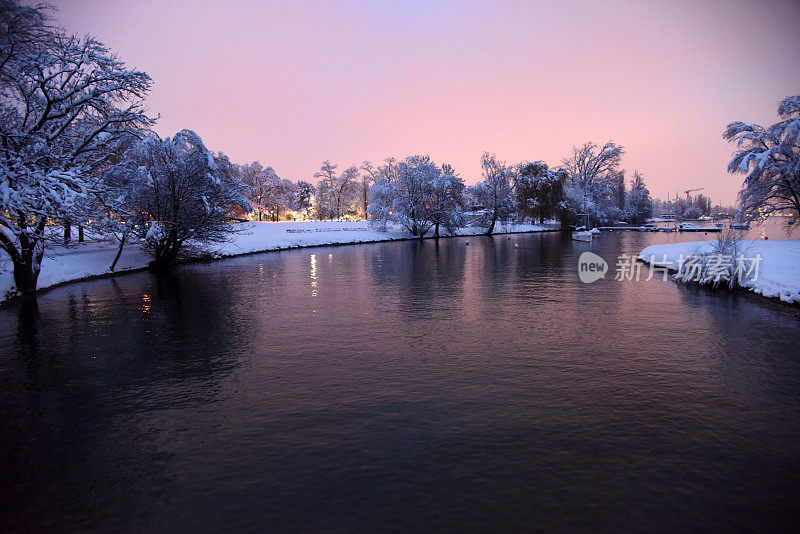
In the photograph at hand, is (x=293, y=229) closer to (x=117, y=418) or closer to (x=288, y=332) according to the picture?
(x=288, y=332)

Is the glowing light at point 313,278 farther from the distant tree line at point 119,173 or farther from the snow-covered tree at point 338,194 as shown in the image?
the snow-covered tree at point 338,194

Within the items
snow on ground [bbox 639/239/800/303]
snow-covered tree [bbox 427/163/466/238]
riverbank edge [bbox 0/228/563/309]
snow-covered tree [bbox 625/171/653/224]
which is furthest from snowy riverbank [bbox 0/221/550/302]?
snow-covered tree [bbox 625/171/653/224]

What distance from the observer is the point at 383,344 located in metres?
11.6

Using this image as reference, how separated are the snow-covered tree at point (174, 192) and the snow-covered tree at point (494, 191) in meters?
56.5

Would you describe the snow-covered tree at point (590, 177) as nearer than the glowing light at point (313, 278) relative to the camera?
No

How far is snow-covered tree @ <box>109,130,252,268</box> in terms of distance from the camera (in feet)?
99.7

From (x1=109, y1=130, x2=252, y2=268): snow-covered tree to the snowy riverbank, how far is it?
2648 mm

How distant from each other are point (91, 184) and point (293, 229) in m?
54.5

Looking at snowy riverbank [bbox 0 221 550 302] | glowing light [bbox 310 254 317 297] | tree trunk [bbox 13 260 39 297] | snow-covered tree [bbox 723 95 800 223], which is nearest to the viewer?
tree trunk [bbox 13 260 39 297]

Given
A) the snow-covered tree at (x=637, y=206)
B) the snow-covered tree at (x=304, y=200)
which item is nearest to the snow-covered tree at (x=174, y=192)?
the snow-covered tree at (x=304, y=200)

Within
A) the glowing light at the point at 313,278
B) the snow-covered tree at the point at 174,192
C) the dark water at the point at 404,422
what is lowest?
the dark water at the point at 404,422

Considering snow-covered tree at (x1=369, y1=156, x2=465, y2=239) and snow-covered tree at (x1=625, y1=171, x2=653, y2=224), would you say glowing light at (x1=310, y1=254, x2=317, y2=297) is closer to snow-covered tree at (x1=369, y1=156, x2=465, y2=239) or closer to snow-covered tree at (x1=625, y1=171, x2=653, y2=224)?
snow-covered tree at (x1=369, y1=156, x2=465, y2=239)

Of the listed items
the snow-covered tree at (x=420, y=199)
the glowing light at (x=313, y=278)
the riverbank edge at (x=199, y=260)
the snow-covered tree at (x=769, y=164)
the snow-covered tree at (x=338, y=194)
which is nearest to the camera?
the glowing light at (x=313, y=278)

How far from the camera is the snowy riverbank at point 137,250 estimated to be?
24.0m
